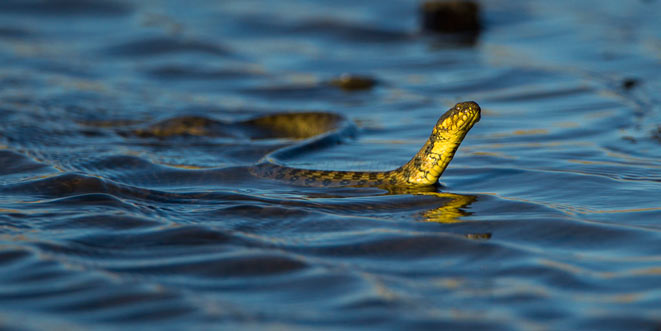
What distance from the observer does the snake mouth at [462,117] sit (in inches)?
229

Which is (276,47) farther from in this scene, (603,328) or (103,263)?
(603,328)

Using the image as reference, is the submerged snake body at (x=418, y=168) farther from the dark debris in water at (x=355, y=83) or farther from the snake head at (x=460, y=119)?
the dark debris in water at (x=355, y=83)

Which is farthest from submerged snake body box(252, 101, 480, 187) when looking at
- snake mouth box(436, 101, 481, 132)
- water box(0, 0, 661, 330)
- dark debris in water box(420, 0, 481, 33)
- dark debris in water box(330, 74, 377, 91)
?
dark debris in water box(420, 0, 481, 33)

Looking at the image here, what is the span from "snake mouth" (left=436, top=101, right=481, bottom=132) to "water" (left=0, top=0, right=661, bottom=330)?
1.52ft

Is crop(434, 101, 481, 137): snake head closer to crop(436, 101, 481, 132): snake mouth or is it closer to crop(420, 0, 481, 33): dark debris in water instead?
crop(436, 101, 481, 132): snake mouth

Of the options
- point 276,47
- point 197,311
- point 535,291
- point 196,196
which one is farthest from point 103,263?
point 276,47

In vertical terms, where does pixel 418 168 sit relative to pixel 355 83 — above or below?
below

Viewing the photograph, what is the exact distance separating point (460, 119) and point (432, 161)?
1.32 ft

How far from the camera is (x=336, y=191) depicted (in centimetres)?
600

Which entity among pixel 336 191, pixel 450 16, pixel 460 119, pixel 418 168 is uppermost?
pixel 450 16

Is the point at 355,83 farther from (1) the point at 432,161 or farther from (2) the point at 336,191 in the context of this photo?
(2) the point at 336,191

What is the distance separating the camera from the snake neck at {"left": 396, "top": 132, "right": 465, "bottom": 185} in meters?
6.05

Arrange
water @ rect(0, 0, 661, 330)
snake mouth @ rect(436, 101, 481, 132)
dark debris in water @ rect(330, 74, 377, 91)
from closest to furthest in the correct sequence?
water @ rect(0, 0, 661, 330)
snake mouth @ rect(436, 101, 481, 132)
dark debris in water @ rect(330, 74, 377, 91)

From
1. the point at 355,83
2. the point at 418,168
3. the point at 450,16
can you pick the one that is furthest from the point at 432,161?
the point at 450,16
